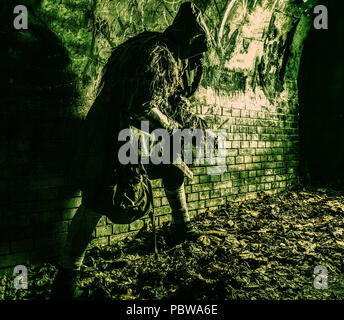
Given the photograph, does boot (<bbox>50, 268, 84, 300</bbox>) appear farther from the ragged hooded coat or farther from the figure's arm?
the figure's arm

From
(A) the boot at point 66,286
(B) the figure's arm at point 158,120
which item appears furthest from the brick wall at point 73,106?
(B) the figure's arm at point 158,120

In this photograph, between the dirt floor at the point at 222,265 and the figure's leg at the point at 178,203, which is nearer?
the dirt floor at the point at 222,265

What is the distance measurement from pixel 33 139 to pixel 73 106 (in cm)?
44

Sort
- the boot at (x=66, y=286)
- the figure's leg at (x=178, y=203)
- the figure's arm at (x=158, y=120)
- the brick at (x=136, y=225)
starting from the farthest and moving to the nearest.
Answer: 1. the brick at (x=136, y=225)
2. the figure's leg at (x=178, y=203)
3. the figure's arm at (x=158, y=120)
4. the boot at (x=66, y=286)

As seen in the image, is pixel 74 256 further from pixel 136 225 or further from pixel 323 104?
pixel 323 104

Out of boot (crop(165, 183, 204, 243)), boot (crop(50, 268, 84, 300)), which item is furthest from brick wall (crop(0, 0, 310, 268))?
boot (crop(50, 268, 84, 300))

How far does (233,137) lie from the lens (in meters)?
3.58

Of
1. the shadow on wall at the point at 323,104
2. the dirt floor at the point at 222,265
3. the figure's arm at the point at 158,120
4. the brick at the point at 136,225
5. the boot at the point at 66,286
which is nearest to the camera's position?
the boot at the point at 66,286

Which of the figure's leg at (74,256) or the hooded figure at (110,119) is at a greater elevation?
the hooded figure at (110,119)

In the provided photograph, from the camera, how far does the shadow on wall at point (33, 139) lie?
1906mm

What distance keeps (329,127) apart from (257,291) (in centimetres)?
414

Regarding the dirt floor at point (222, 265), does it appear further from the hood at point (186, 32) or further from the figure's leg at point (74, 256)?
the hood at point (186, 32)

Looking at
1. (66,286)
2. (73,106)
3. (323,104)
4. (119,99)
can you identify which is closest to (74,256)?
(66,286)

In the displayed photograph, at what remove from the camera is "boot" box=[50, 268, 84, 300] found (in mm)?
1579
